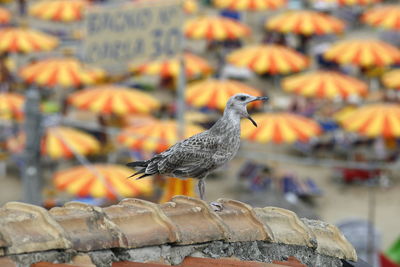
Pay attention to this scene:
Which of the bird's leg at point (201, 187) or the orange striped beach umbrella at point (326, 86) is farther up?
the bird's leg at point (201, 187)

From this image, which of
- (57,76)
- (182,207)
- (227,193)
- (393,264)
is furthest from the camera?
(57,76)

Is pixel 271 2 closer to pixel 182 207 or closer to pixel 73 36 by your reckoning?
pixel 73 36

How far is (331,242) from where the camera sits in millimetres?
4930

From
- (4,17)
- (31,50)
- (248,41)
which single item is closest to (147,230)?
(31,50)

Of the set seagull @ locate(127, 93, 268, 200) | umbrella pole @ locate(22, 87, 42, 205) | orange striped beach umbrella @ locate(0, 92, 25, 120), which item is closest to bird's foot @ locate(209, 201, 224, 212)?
seagull @ locate(127, 93, 268, 200)

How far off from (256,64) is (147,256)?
1565cm

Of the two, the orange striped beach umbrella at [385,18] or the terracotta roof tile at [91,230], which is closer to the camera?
the terracotta roof tile at [91,230]

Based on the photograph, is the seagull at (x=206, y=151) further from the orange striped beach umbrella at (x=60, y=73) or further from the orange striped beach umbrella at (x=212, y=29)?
the orange striped beach umbrella at (x=212, y=29)

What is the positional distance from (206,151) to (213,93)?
12175mm

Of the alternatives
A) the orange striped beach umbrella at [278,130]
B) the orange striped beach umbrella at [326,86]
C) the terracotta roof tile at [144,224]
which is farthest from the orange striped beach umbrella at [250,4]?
the terracotta roof tile at [144,224]

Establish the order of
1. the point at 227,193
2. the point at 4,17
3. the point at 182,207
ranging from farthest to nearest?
the point at 4,17 → the point at 227,193 → the point at 182,207

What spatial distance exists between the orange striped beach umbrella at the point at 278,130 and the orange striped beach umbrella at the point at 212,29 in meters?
5.66

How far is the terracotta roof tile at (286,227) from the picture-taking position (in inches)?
185

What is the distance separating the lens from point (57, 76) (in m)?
18.5
